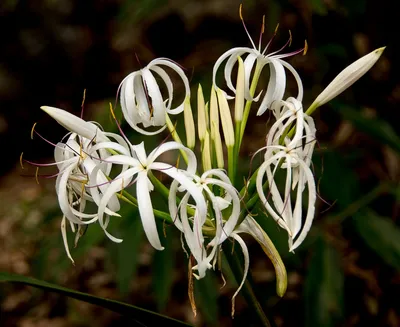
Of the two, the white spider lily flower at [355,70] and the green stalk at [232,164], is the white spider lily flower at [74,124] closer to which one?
the green stalk at [232,164]

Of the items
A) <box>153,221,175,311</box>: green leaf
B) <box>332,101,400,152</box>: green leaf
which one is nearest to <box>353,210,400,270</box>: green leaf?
<box>332,101,400,152</box>: green leaf

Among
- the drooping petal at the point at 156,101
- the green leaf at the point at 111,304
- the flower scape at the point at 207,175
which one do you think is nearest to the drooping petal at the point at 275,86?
the flower scape at the point at 207,175

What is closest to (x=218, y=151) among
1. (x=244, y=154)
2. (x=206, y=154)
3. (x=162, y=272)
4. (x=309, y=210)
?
(x=206, y=154)

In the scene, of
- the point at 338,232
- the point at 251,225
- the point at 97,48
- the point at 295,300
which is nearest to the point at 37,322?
the point at 295,300

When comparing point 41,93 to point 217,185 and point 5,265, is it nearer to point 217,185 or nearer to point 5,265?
point 5,265

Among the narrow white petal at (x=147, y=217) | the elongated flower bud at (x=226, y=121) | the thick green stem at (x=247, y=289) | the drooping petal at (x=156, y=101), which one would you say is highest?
the drooping petal at (x=156, y=101)

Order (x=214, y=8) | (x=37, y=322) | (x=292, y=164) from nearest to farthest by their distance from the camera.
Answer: (x=292, y=164) < (x=37, y=322) < (x=214, y=8)

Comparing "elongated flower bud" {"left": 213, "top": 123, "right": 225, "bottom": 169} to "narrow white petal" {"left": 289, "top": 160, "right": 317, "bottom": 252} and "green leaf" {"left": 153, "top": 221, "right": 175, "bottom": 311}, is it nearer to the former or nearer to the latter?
"narrow white petal" {"left": 289, "top": 160, "right": 317, "bottom": 252}

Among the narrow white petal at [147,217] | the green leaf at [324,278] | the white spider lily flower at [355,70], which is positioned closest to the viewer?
the narrow white petal at [147,217]
